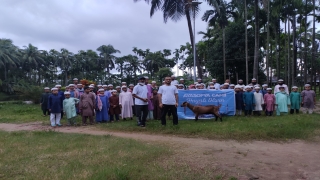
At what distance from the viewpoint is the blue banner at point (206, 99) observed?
1182 cm

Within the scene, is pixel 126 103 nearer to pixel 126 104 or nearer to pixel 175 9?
pixel 126 104

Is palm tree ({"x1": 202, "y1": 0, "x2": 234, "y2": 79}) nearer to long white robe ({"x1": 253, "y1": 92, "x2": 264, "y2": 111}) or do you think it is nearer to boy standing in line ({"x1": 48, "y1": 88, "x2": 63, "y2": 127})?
long white robe ({"x1": 253, "y1": 92, "x2": 264, "y2": 111})

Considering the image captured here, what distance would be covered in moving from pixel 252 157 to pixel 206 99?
231 inches

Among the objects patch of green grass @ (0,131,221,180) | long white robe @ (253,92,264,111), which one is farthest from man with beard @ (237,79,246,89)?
patch of green grass @ (0,131,221,180)

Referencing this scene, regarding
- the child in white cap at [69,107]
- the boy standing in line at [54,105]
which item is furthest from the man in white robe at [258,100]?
the boy standing in line at [54,105]

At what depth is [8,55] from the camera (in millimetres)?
49594

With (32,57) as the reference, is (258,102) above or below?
below

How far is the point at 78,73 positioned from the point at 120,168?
2470 inches

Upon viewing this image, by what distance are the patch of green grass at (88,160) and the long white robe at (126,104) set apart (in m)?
4.01

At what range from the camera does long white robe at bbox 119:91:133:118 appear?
12.1 metres

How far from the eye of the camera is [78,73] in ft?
214

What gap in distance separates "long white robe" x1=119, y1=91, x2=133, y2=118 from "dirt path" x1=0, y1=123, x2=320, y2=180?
410 centimetres

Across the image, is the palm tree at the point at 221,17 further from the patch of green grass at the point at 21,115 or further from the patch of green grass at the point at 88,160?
the patch of green grass at the point at 88,160

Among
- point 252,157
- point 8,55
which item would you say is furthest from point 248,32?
point 8,55
